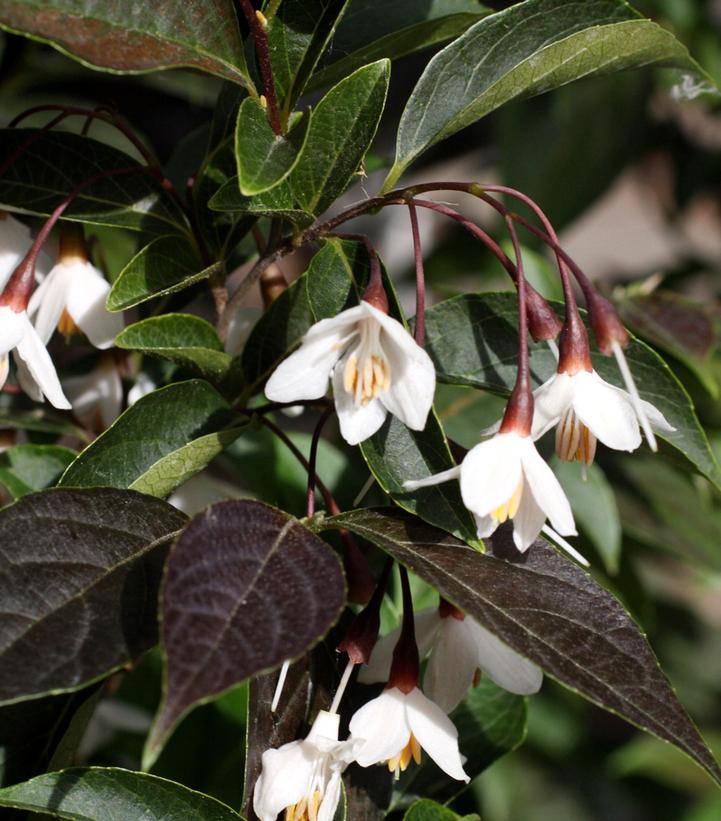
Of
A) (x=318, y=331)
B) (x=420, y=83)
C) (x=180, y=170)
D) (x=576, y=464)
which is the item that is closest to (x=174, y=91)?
(x=180, y=170)

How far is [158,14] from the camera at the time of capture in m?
0.60

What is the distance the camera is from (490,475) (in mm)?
587

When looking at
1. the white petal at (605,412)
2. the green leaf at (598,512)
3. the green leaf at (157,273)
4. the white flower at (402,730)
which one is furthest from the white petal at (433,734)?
the green leaf at (598,512)

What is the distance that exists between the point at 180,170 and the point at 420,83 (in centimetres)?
39

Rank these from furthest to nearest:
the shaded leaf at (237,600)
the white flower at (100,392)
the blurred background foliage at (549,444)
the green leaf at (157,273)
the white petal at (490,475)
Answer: the blurred background foliage at (549,444) → the white flower at (100,392) → the green leaf at (157,273) → the white petal at (490,475) → the shaded leaf at (237,600)

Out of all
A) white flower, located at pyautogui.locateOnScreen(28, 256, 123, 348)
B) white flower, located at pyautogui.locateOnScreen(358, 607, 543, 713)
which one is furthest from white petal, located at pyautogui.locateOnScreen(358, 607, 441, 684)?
white flower, located at pyautogui.locateOnScreen(28, 256, 123, 348)

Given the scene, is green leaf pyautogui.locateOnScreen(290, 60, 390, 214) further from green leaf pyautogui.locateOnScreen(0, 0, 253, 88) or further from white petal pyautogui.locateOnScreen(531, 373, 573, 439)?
white petal pyautogui.locateOnScreen(531, 373, 573, 439)

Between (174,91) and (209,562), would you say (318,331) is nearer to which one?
(209,562)

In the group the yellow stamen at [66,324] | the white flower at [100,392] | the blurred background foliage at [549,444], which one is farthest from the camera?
the blurred background foliage at [549,444]

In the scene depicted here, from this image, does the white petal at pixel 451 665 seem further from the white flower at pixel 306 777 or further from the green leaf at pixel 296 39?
the green leaf at pixel 296 39

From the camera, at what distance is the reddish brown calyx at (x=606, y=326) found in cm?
60

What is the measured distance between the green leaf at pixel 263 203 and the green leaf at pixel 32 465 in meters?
0.33

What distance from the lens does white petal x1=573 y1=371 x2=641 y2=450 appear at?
618 mm

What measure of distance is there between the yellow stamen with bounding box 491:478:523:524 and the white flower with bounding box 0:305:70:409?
287mm
